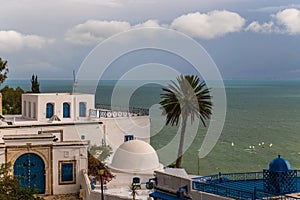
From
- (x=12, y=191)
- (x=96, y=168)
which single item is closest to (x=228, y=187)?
(x=12, y=191)

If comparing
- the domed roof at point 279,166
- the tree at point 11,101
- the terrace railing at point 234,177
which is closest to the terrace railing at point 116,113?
the tree at point 11,101

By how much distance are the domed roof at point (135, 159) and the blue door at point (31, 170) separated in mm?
4321

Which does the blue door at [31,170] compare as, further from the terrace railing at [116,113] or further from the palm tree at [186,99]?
the palm tree at [186,99]

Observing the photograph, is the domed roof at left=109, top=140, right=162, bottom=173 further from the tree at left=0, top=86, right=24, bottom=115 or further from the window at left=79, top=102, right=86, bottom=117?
the tree at left=0, top=86, right=24, bottom=115

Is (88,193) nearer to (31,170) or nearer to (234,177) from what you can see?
(31,170)

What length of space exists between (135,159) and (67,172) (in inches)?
161

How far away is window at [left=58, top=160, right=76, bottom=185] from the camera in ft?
98.2

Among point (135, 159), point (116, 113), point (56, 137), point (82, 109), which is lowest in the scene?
point (135, 159)

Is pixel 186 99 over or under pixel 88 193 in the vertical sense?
over

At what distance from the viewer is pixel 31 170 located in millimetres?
→ 29578

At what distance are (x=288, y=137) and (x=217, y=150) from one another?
73.1ft

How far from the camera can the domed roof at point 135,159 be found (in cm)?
3053

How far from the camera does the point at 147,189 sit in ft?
89.8

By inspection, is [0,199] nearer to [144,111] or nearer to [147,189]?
[147,189]
